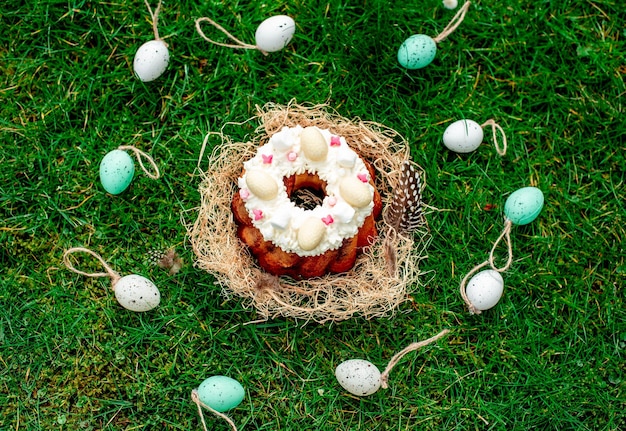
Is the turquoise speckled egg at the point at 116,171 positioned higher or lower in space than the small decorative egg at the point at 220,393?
higher

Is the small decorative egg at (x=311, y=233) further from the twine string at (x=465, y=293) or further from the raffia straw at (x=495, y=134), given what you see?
the raffia straw at (x=495, y=134)

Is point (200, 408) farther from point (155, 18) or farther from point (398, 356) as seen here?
point (155, 18)

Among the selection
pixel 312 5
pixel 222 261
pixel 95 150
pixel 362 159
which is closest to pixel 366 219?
pixel 362 159

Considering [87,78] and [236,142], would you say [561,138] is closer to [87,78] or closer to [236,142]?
[236,142]

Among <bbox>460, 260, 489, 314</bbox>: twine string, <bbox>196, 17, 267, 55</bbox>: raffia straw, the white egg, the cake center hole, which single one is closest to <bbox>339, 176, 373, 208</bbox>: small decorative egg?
the cake center hole

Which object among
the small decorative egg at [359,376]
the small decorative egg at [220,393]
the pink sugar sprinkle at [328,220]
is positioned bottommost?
the small decorative egg at [220,393]

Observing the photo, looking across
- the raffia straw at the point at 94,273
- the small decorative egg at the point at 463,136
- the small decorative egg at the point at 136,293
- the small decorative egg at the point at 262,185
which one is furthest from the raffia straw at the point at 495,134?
the raffia straw at the point at 94,273
